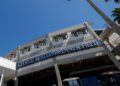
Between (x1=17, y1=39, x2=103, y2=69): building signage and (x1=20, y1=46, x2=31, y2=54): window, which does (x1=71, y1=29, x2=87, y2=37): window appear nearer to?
(x1=17, y1=39, x2=103, y2=69): building signage

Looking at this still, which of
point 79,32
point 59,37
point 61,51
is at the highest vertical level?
point 59,37

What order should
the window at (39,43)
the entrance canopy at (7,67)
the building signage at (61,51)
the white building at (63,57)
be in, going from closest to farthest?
the entrance canopy at (7,67) → the white building at (63,57) → the building signage at (61,51) → the window at (39,43)

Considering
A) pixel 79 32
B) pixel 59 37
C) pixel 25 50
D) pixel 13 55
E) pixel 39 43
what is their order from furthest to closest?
1. pixel 13 55
2. pixel 25 50
3. pixel 39 43
4. pixel 59 37
5. pixel 79 32

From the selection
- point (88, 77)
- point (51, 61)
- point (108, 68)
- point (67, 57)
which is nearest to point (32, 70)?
point (51, 61)

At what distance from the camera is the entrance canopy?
3117 cm

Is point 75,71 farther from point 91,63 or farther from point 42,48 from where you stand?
point 42,48

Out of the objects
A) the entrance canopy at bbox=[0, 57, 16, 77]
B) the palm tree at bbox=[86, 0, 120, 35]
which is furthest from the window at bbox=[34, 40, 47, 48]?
the palm tree at bbox=[86, 0, 120, 35]

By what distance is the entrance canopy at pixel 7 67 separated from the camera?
31.2 m

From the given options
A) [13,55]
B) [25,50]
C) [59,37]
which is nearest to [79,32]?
[59,37]

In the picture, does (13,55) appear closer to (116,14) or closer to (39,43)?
(39,43)

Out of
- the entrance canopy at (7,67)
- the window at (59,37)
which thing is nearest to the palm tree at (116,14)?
the window at (59,37)

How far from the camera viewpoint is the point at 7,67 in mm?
31875

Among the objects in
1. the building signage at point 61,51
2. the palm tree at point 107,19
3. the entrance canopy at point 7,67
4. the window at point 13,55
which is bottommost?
the entrance canopy at point 7,67

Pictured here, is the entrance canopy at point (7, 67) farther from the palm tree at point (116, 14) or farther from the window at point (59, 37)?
the palm tree at point (116, 14)
